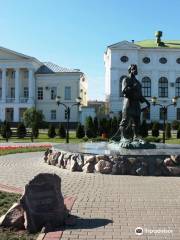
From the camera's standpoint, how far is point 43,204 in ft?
22.3

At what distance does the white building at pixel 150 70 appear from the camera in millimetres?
68875

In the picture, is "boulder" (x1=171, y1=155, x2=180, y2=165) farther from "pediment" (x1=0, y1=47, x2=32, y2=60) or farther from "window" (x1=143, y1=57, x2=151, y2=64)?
"window" (x1=143, y1=57, x2=151, y2=64)

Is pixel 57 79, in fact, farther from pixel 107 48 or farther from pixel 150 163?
pixel 150 163

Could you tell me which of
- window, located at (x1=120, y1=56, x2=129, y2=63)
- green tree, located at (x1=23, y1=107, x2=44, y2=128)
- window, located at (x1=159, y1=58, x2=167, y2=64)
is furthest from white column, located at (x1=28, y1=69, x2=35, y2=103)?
green tree, located at (x1=23, y1=107, x2=44, y2=128)

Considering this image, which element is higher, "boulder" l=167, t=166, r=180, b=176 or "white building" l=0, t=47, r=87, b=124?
"white building" l=0, t=47, r=87, b=124

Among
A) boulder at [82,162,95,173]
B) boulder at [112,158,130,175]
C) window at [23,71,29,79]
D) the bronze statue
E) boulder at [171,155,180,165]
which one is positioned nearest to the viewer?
boulder at [112,158,130,175]

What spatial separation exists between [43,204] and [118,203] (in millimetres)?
2043

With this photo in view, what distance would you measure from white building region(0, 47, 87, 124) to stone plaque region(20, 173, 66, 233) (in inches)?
2408

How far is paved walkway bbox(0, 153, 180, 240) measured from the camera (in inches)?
256

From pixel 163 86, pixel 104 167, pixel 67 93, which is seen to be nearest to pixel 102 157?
pixel 104 167

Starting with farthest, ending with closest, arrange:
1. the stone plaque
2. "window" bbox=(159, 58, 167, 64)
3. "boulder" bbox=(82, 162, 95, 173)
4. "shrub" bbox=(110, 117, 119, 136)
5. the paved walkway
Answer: "window" bbox=(159, 58, 167, 64), "shrub" bbox=(110, 117, 119, 136), "boulder" bbox=(82, 162, 95, 173), the stone plaque, the paved walkway

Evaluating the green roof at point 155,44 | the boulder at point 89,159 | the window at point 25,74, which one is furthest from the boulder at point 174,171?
the window at point 25,74

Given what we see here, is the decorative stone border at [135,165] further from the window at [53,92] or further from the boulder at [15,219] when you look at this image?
the window at [53,92]

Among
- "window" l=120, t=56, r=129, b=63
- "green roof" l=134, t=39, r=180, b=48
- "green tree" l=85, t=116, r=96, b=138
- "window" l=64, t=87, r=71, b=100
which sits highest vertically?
"green roof" l=134, t=39, r=180, b=48
